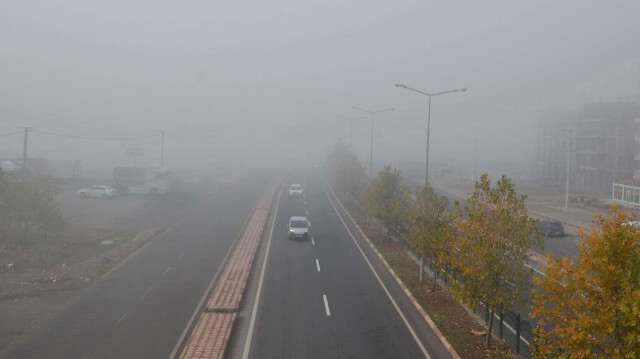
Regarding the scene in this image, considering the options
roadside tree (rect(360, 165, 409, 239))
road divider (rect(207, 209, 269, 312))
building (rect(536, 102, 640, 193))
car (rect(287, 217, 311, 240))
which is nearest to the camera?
road divider (rect(207, 209, 269, 312))

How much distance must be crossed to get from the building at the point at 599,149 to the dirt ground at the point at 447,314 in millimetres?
64898

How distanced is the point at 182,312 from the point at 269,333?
4.56 metres

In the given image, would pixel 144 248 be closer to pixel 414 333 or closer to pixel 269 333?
pixel 269 333

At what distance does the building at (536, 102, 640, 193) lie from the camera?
8869 cm

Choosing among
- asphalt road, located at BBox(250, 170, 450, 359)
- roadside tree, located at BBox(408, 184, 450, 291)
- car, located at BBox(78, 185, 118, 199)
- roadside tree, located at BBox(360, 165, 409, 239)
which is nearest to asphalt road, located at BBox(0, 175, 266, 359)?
asphalt road, located at BBox(250, 170, 450, 359)

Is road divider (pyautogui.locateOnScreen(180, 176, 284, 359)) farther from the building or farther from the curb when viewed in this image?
the building

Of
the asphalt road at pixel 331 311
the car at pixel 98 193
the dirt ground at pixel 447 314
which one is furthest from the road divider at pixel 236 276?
the car at pixel 98 193

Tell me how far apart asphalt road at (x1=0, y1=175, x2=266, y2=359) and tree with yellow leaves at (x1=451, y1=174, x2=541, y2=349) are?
10595 millimetres

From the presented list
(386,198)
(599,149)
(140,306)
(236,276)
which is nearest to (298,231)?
(386,198)

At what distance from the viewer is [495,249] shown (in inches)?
632

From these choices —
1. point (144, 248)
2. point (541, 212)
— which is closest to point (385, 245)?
point (144, 248)

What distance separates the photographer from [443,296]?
898 inches

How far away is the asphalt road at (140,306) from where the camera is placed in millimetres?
16438

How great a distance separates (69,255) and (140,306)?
12128 millimetres
